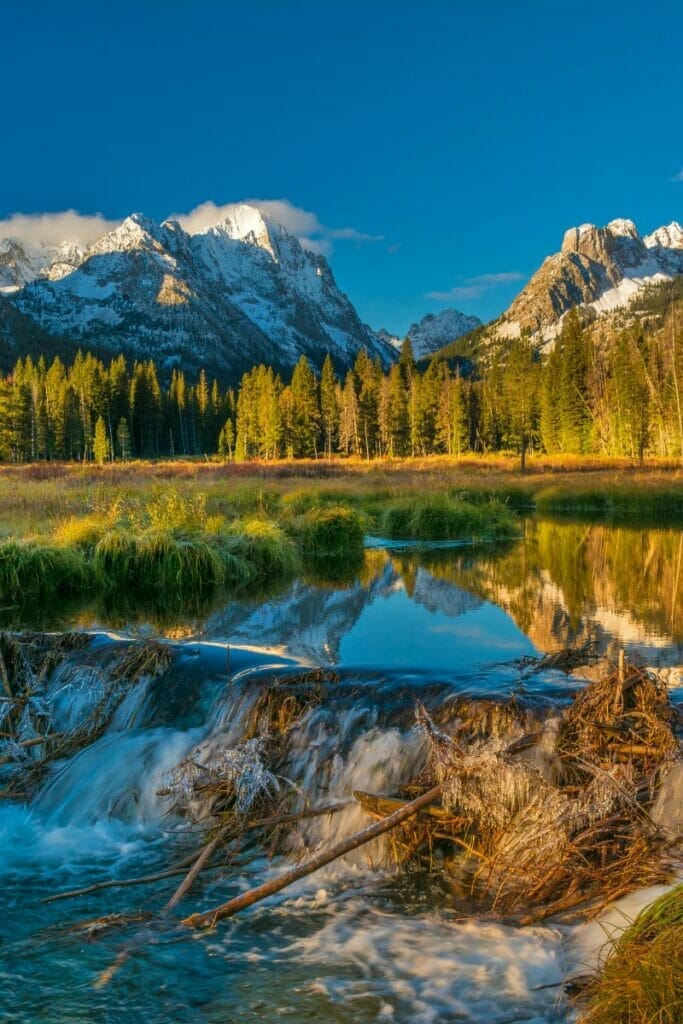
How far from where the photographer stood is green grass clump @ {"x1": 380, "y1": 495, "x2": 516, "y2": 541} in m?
21.9

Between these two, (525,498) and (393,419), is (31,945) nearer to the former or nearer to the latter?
(525,498)

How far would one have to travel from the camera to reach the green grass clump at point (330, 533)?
61.8 ft

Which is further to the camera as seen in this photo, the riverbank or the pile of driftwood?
the riverbank

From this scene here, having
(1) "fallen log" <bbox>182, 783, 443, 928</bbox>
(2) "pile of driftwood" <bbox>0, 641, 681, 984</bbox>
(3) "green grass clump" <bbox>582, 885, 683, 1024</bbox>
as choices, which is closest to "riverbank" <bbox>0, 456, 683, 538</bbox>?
(2) "pile of driftwood" <bbox>0, 641, 681, 984</bbox>

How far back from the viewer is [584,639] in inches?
368

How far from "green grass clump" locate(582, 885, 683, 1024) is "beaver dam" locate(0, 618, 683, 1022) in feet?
1.67

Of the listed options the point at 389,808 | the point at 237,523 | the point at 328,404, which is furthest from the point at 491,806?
the point at 328,404

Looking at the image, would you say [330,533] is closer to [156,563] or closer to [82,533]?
[156,563]

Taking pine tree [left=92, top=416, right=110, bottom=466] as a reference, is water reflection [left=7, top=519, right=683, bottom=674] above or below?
below

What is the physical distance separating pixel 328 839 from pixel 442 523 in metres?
17.3

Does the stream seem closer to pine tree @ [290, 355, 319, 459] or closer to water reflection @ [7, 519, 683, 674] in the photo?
water reflection @ [7, 519, 683, 674]

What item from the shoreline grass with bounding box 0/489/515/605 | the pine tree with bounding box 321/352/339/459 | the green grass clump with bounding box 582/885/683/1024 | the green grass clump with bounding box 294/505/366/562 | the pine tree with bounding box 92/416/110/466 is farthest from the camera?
the pine tree with bounding box 321/352/339/459

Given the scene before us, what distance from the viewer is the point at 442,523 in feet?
72.6

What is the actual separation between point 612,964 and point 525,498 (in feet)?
104
